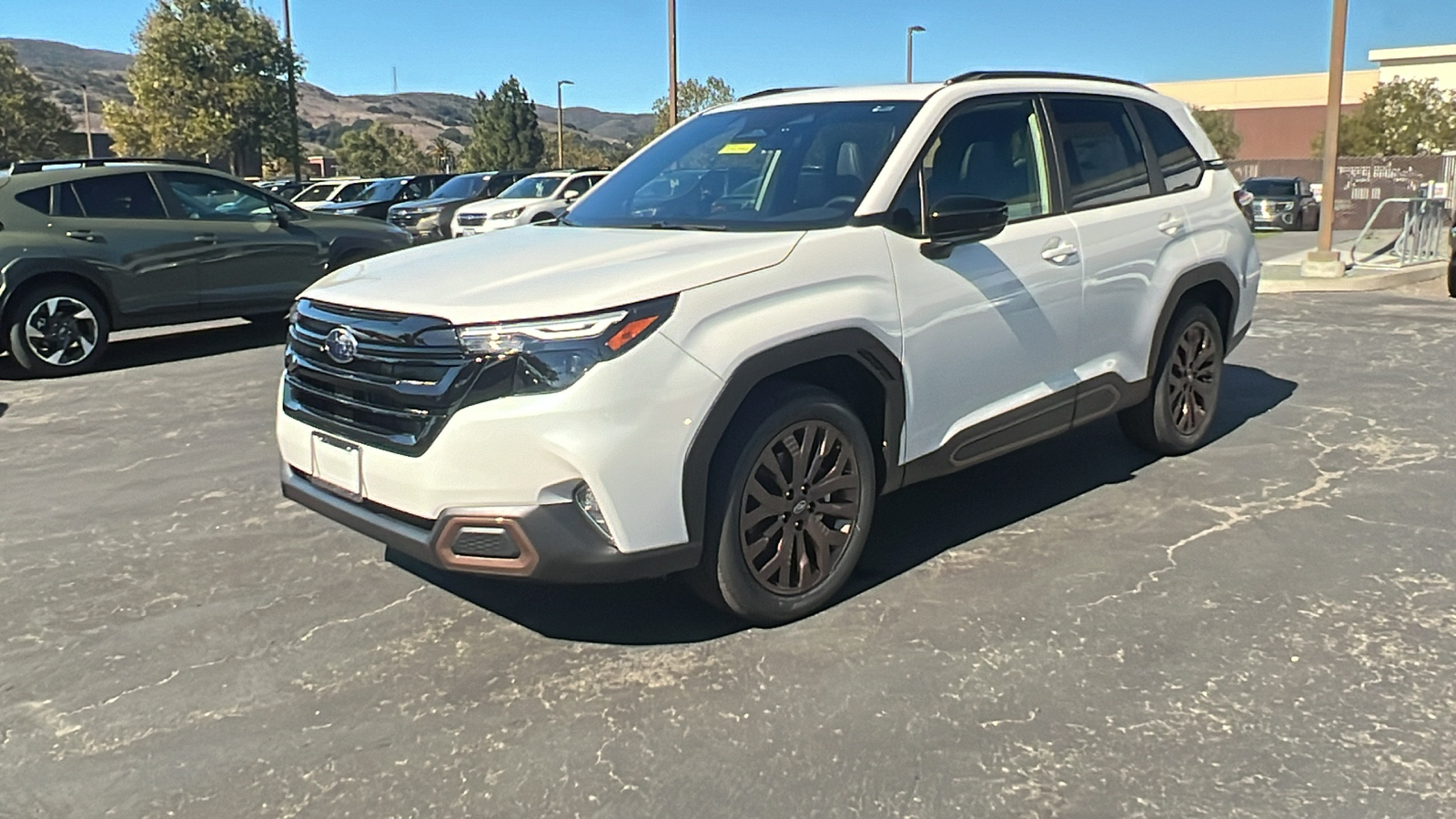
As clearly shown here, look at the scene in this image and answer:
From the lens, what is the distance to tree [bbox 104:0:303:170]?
146ft

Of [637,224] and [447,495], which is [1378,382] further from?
[447,495]

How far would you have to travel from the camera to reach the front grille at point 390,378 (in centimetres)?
315

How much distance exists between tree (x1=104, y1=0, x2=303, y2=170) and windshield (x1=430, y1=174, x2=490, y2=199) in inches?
1052

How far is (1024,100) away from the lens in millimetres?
4645

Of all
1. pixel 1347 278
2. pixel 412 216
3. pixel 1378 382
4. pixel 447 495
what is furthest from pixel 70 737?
pixel 412 216

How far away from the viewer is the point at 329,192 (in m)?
26.3

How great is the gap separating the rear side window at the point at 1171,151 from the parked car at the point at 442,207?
14351 millimetres

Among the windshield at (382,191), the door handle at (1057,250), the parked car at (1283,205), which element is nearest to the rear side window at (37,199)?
the door handle at (1057,250)

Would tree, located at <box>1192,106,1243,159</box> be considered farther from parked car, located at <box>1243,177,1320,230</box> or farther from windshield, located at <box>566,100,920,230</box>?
windshield, located at <box>566,100,920,230</box>

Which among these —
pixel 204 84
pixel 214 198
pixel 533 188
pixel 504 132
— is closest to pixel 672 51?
pixel 533 188

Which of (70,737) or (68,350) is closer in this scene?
(70,737)

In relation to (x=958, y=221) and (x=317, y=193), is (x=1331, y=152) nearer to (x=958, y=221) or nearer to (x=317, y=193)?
(x=958, y=221)

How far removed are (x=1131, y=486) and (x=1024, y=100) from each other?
1.86 m

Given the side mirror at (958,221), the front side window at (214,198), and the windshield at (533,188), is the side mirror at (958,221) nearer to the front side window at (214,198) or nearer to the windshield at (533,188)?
the front side window at (214,198)
